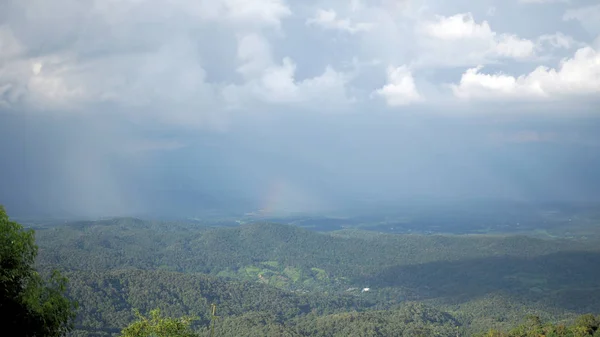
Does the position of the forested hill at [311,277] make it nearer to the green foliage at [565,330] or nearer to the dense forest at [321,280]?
the dense forest at [321,280]

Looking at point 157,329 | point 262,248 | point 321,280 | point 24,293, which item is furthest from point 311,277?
point 24,293

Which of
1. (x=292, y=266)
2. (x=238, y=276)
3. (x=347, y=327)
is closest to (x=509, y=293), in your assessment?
(x=347, y=327)

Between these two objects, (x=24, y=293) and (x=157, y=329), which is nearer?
(x=24, y=293)

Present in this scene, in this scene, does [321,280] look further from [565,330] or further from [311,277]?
[565,330]

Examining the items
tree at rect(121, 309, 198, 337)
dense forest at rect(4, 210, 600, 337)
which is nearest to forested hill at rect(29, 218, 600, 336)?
dense forest at rect(4, 210, 600, 337)

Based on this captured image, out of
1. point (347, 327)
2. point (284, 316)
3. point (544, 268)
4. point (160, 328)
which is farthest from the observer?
point (544, 268)

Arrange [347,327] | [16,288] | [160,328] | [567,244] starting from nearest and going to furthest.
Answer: [16,288] < [160,328] < [347,327] < [567,244]

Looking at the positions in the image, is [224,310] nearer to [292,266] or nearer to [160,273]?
[160,273]
